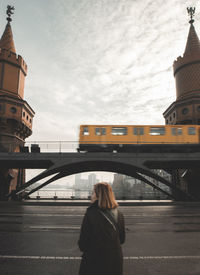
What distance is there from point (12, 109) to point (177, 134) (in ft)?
71.5

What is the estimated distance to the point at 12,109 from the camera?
2748 cm

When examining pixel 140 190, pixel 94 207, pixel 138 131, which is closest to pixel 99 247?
pixel 94 207

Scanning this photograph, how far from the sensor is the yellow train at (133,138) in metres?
22.2

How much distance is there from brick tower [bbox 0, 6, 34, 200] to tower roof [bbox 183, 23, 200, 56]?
2655cm

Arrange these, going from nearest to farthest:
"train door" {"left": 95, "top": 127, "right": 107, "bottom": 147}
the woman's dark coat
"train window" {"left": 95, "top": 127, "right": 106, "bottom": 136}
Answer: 1. the woman's dark coat
2. "train door" {"left": 95, "top": 127, "right": 107, "bottom": 147}
3. "train window" {"left": 95, "top": 127, "right": 106, "bottom": 136}

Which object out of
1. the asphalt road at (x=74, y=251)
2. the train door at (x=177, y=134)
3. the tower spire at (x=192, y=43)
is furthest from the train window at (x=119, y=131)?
the tower spire at (x=192, y=43)

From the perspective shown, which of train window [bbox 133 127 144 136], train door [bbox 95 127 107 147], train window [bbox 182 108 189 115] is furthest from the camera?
train window [bbox 182 108 189 115]

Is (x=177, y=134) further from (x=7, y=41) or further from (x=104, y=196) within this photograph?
(x=7, y=41)

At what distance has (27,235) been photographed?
7.14 meters

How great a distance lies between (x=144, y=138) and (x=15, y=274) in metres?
19.7

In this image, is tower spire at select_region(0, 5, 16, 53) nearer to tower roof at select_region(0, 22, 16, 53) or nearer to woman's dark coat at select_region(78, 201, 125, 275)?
tower roof at select_region(0, 22, 16, 53)

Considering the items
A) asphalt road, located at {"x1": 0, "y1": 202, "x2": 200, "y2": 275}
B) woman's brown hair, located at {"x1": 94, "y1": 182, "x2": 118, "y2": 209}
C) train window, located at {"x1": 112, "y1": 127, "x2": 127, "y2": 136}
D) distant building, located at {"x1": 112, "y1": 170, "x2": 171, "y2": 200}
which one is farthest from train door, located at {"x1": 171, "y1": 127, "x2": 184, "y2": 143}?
woman's brown hair, located at {"x1": 94, "y1": 182, "x2": 118, "y2": 209}

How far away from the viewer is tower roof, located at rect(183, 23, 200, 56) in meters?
32.0

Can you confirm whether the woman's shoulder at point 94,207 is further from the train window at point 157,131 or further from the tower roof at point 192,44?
the tower roof at point 192,44
